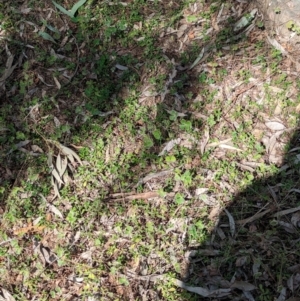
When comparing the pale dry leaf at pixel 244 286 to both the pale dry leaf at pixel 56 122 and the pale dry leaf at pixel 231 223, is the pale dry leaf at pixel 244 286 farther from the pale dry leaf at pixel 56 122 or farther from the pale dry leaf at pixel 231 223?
the pale dry leaf at pixel 56 122

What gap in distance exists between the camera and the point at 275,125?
3.84 meters

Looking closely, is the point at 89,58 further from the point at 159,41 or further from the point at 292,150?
the point at 292,150

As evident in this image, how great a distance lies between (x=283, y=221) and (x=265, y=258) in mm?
312

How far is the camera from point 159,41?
4.38 meters

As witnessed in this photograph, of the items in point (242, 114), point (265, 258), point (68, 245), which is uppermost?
point (242, 114)

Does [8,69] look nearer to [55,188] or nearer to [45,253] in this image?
[55,188]

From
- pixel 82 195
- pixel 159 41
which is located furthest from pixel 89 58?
pixel 82 195

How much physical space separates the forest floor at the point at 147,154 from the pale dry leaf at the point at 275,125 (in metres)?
0.02

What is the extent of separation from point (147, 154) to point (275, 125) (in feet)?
3.44

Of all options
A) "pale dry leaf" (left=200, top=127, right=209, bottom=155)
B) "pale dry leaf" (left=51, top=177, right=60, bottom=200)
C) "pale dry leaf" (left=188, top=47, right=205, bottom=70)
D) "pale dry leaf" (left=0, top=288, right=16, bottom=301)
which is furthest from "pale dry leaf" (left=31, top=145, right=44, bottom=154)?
"pale dry leaf" (left=188, top=47, right=205, bottom=70)

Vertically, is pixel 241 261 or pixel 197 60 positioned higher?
pixel 197 60

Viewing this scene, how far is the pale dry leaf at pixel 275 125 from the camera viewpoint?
382 centimetres

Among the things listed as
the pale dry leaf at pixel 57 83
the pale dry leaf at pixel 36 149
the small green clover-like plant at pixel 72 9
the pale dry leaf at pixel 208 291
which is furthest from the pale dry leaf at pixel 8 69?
the pale dry leaf at pixel 208 291

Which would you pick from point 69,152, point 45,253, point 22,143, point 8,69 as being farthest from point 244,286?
point 8,69
